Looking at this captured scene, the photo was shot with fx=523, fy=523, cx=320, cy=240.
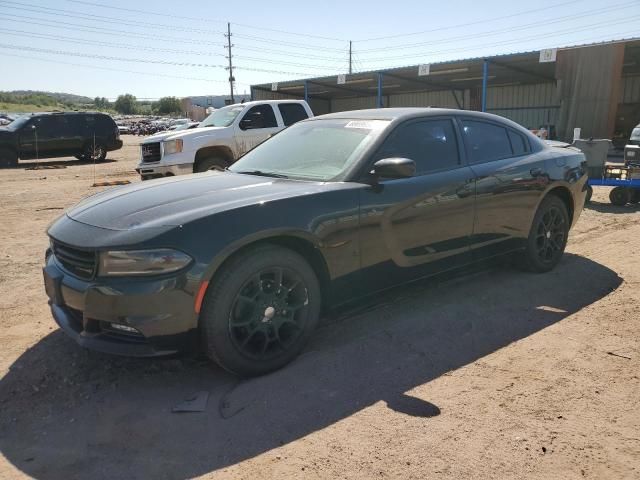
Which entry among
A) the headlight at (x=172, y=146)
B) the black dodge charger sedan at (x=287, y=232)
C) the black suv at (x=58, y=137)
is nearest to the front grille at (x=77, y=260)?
the black dodge charger sedan at (x=287, y=232)

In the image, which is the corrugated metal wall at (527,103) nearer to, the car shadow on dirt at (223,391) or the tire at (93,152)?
the tire at (93,152)

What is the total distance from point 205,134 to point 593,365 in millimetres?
8647

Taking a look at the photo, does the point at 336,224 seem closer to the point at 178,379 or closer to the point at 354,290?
the point at 354,290

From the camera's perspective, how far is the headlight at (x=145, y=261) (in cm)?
282

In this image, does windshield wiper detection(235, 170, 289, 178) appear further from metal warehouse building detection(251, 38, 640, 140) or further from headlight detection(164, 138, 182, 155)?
metal warehouse building detection(251, 38, 640, 140)

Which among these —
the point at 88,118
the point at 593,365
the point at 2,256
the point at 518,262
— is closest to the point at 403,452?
the point at 593,365

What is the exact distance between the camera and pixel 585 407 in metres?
2.88

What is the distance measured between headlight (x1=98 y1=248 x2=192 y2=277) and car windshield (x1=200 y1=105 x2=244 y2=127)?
8408 mm

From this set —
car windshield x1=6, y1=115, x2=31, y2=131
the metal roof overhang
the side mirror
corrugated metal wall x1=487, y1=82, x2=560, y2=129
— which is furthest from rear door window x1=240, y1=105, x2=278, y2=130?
corrugated metal wall x1=487, y1=82, x2=560, y2=129

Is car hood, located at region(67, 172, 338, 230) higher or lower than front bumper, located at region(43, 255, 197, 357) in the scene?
higher

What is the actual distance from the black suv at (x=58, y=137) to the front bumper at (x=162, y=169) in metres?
9.67

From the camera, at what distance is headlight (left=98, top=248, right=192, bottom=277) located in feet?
9.27

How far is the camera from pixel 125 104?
131 m

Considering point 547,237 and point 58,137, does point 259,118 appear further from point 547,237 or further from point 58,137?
point 58,137
